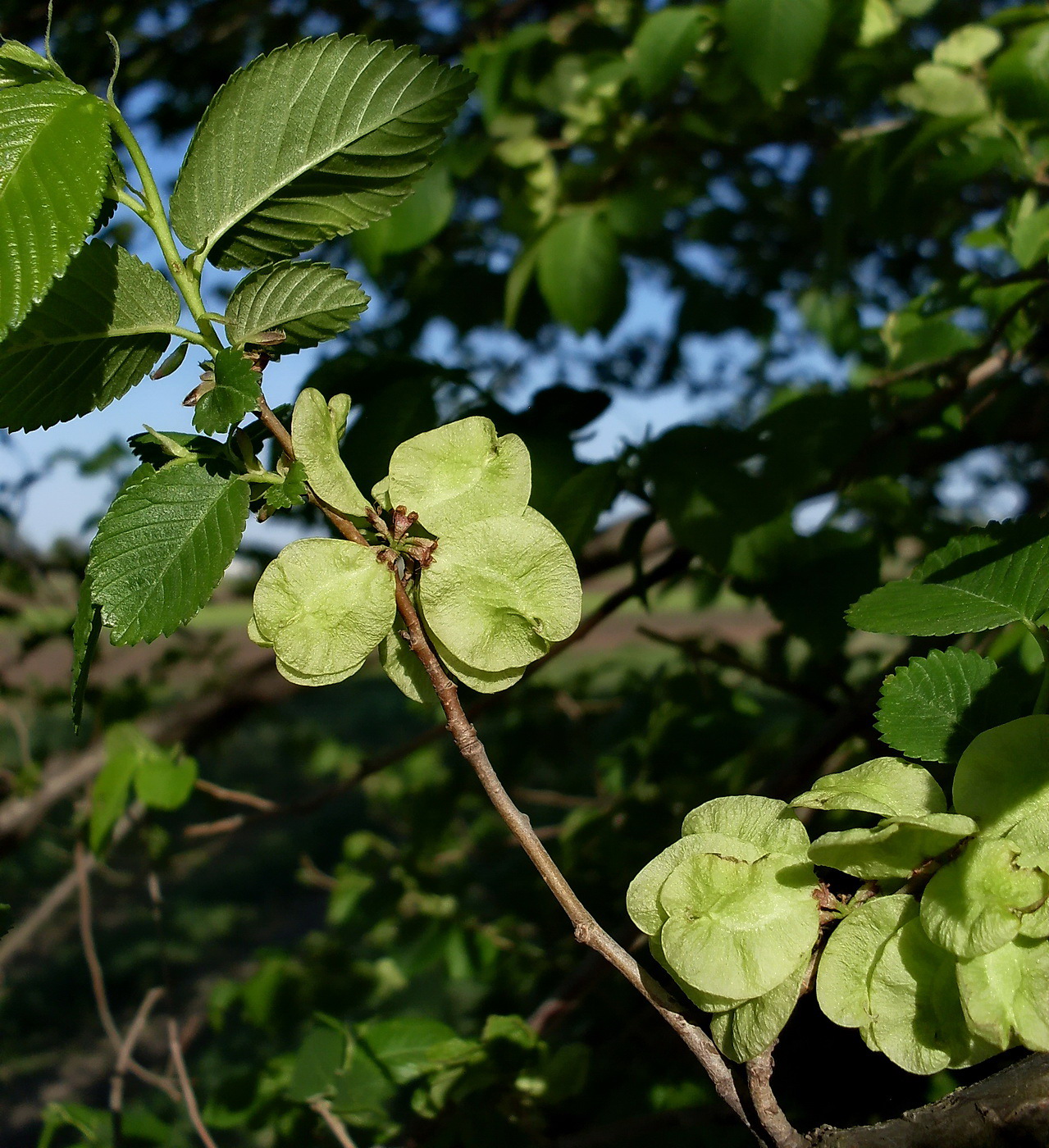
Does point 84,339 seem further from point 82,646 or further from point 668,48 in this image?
point 668,48

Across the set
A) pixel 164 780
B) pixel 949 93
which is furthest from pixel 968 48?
pixel 164 780

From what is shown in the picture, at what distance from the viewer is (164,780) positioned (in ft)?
5.93

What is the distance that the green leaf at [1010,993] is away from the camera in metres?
0.64

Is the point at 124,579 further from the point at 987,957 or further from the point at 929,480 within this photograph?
the point at 929,480

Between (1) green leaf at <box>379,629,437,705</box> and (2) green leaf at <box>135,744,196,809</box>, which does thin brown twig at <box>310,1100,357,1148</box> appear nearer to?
(2) green leaf at <box>135,744,196,809</box>

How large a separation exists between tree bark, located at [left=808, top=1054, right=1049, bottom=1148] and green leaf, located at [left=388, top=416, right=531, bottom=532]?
0.54m

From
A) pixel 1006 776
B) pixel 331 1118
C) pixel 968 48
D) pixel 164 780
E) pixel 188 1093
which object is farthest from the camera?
pixel 968 48

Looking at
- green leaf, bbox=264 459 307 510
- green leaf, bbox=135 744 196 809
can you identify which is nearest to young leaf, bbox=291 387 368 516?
green leaf, bbox=264 459 307 510

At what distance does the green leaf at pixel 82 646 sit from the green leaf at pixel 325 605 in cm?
13

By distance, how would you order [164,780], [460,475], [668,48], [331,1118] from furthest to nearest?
[668,48] → [164,780] → [331,1118] → [460,475]

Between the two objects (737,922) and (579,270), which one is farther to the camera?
(579,270)

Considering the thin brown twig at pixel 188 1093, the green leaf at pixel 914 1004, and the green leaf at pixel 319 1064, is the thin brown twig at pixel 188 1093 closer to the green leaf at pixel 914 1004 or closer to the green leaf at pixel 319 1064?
the green leaf at pixel 319 1064

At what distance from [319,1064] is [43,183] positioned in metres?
1.28

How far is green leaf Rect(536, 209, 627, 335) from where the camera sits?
2.30m
